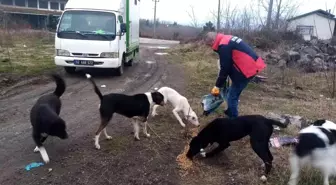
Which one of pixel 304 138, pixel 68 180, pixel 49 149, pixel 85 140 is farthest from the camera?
pixel 85 140

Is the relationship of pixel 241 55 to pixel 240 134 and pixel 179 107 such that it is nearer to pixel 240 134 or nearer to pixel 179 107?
pixel 240 134

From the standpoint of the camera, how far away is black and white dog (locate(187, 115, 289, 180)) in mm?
4734

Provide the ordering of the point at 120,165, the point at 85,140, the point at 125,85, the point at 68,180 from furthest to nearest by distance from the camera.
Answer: the point at 125,85 → the point at 85,140 → the point at 120,165 → the point at 68,180

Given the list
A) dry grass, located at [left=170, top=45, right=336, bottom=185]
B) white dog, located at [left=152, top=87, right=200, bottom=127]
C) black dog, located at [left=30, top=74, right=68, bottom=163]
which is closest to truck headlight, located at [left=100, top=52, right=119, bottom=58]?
dry grass, located at [left=170, top=45, right=336, bottom=185]

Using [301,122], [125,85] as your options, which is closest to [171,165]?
[301,122]

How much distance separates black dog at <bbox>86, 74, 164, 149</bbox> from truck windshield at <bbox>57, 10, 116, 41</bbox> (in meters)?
6.07

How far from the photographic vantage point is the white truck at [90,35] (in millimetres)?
11469

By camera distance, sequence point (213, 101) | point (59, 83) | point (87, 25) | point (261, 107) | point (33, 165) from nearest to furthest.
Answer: point (33, 165) < point (59, 83) < point (213, 101) < point (261, 107) < point (87, 25)

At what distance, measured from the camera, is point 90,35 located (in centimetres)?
1155

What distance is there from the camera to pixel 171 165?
16.9ft

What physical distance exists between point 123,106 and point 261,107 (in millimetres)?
4554

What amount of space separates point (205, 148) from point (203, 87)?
5602mm

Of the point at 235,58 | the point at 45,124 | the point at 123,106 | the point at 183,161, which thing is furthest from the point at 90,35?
the point at 183,161

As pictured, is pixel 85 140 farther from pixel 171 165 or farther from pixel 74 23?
pixel 74 23
